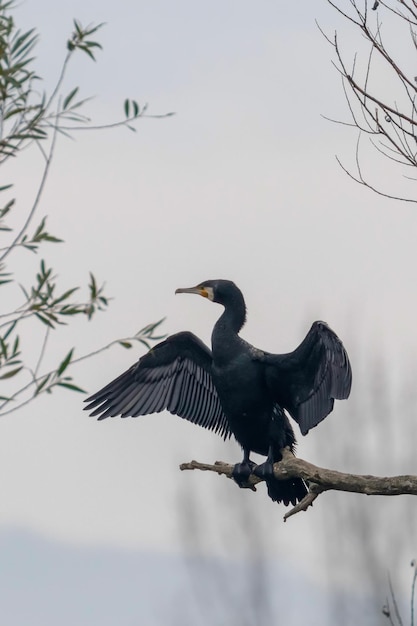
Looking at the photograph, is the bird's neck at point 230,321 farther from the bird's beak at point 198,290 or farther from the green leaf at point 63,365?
the green leaf at point 63,365

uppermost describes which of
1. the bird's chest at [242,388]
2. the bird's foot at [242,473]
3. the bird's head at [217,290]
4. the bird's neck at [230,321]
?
the bird's head at [217,290]

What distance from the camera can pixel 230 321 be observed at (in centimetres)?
699

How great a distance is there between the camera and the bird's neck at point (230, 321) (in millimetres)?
6895

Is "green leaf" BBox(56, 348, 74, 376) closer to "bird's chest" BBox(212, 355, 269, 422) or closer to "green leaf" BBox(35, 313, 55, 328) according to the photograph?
"green leaf" BBox(35, 313, 55, 328)

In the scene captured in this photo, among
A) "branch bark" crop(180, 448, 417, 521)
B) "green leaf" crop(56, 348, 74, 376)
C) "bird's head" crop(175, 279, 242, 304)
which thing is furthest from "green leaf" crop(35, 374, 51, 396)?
"bird's head" crop(175, 279, 242, 304)

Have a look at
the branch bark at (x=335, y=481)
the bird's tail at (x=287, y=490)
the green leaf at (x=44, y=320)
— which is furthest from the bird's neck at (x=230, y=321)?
the green leaf at (x=44, y=320)

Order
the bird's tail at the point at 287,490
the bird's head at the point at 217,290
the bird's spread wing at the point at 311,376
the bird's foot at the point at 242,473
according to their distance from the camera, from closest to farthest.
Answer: the bird's spread wing at the point at 311,376 < the bird's foot at the point at 242,473 < the bird's tail at the point at 287,490 < the bird's head at the point at 217,290

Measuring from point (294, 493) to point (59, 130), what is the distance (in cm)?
339

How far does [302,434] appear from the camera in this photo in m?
6.59

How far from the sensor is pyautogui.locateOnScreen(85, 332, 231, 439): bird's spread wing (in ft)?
24.5

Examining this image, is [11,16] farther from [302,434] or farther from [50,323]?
[302,434]

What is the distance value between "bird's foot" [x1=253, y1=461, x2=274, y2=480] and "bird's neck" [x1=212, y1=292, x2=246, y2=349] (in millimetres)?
741

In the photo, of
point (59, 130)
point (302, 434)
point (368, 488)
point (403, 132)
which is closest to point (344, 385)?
point (302, 434)

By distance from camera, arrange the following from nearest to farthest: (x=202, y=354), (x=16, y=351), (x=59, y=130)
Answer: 1. (x=16, y=351)
2. (x=59, y=130)
3. (x=202, y=354)
